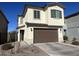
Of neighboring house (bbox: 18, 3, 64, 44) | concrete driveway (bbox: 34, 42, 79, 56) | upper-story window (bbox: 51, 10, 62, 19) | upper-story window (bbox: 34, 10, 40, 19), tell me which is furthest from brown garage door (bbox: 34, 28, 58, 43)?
concrete driveway (bbox: 34, 42, 79, 56)

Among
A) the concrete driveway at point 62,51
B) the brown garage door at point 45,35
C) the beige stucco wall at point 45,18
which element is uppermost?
the beige stucco wall at point 45,18

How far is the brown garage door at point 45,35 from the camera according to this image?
16.6 meters

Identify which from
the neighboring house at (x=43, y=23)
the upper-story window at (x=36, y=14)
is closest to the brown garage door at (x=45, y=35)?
the neighboring house at (x=43, y=23)

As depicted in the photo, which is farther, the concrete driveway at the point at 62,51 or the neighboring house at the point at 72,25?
the neighboring house at the point at 72,25

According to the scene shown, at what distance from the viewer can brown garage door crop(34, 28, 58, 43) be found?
54.5 feet

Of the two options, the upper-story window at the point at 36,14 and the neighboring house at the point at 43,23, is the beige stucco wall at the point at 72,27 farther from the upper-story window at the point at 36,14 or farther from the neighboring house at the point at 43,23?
the upper-story window at the point at 36,14

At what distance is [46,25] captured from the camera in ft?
56.8

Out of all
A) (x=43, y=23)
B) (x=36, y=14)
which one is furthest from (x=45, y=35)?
(x=36, y=14)

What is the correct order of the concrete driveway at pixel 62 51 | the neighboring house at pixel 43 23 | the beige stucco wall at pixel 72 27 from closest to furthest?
the concrete driveway at pixel 62 51 → the neighboring house at pixel 43 23 → the beige stucco wall at pixel 72 27

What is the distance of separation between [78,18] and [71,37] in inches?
145

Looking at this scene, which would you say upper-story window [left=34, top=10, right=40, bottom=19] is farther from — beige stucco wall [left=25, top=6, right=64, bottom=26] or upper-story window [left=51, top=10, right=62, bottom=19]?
upper-story window [left=51, top=10, right=62, bottom=19]

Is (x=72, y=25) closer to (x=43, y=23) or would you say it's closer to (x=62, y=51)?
(x=43, y=23)

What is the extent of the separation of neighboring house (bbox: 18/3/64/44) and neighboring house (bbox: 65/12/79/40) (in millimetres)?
3703

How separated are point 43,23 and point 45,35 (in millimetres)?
1824
